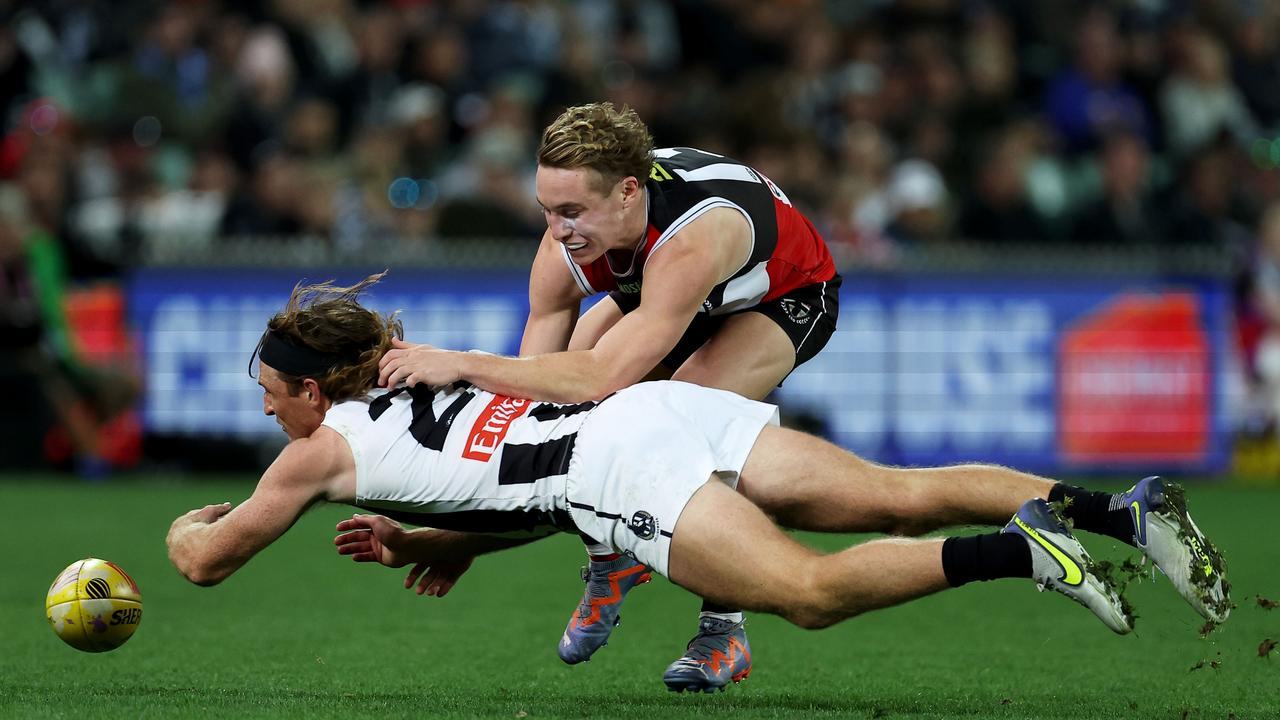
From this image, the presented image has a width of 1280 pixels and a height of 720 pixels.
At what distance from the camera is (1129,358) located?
44.2 ft

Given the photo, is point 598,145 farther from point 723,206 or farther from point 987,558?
point 987,558

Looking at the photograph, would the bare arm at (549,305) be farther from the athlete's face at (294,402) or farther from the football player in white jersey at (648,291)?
the athlete's face at (294,402)

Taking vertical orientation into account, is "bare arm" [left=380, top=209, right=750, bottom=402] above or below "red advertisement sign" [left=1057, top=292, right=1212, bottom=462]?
above

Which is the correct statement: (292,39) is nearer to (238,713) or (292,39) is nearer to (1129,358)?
(1129,358)

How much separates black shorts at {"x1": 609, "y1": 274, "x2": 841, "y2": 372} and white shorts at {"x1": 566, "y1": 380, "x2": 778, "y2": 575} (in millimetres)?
1074

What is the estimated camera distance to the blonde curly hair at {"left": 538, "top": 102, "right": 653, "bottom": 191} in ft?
20.3

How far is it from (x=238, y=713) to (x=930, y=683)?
239 cm

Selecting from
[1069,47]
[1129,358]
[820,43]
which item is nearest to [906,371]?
[1129,358]

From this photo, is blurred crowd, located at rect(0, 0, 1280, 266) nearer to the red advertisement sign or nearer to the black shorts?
the red advertisement sign

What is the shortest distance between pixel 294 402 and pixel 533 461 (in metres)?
0.88

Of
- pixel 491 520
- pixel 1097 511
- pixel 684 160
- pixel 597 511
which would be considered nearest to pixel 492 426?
pixel 491 520

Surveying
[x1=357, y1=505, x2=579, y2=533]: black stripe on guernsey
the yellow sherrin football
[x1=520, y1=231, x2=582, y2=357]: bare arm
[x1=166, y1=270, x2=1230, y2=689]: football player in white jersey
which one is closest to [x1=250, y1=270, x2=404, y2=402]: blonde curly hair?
[x1=166, y1=270, x2=1230, y2=689]: football player in white jersey

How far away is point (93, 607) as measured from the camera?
6.03 meters

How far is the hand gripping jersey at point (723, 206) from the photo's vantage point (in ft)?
21.0
